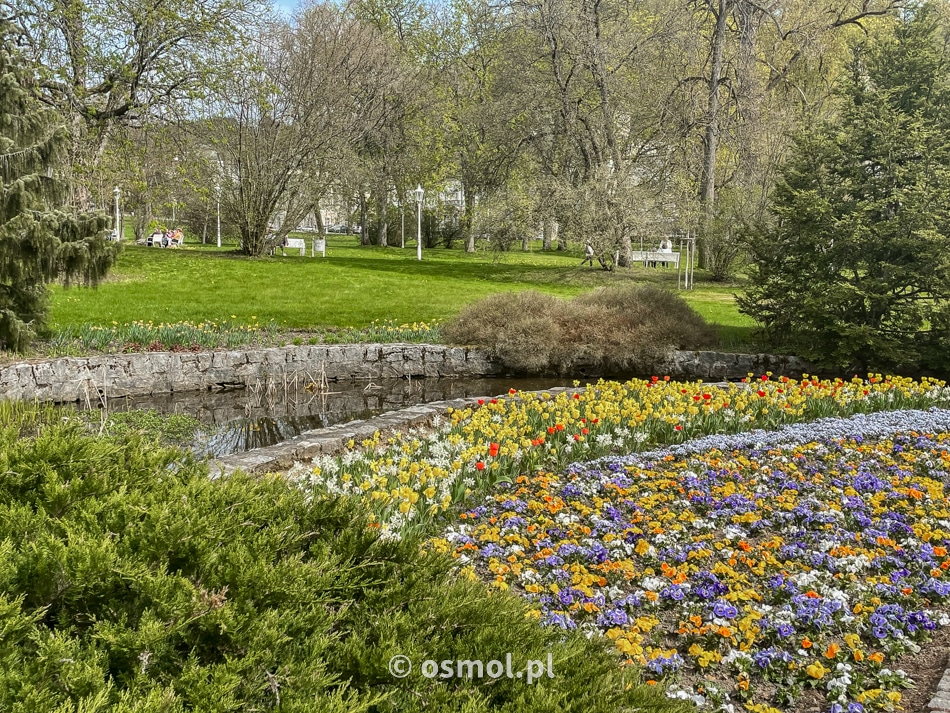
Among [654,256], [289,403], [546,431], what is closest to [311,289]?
[289,403]

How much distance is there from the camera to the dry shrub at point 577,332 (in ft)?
36.1

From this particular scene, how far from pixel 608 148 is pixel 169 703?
22642 mm

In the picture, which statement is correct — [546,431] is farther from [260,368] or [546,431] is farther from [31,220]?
[31,220]

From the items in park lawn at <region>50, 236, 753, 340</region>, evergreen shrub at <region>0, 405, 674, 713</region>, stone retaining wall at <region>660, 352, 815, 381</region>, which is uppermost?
park lawn at <region>50, 236, 753, 340</region>

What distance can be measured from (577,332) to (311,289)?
24.8ft

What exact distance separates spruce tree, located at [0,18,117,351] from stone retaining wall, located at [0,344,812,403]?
665mm

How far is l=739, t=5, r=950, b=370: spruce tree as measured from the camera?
9.50m

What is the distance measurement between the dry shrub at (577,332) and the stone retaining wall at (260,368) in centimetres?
35

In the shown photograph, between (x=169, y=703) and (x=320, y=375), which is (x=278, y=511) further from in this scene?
(x=320, y=375)

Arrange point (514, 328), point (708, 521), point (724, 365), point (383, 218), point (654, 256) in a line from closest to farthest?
point (708, 521) → point (514, 328) → point (724, 365) → point (654, 256) → point (383, 218)

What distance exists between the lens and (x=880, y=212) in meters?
10.2

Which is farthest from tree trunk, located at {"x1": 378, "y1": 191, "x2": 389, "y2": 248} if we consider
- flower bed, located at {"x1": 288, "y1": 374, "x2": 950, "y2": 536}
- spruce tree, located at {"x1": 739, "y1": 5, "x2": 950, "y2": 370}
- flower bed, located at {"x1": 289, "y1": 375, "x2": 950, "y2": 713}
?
flower bed, located at {"x1": 289, "y1": 375, "x2": 950, "y2": 713}

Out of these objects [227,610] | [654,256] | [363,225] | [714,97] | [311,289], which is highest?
[714,97]

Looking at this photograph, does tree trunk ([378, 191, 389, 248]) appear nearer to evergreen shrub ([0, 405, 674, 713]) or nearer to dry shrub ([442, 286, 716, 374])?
dry shrub ([442, 286, 716, 374])
